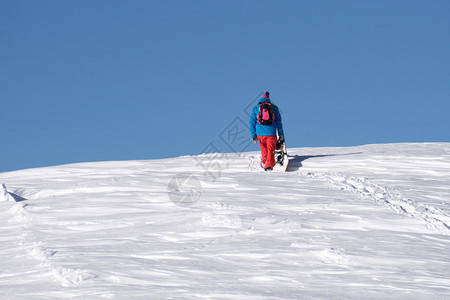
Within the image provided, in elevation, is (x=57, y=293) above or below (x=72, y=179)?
below

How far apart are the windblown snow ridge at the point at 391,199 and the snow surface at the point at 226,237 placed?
0.02 m

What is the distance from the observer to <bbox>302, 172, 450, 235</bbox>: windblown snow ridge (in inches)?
261

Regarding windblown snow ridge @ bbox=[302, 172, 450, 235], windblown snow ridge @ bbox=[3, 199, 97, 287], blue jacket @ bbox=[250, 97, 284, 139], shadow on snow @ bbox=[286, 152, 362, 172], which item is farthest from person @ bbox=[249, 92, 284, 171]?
windblown snow ridge @ bbox=[3, 199, 97, 287]

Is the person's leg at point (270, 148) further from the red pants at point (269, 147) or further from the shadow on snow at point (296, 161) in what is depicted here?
the shadow on snow at point (296, 161)

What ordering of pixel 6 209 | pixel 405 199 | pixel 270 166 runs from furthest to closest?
pixel 270 166 < pixel 405 199 < pixel 6 209

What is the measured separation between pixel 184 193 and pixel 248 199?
1.01 metres

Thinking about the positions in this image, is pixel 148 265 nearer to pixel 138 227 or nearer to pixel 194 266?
pixel 194 266

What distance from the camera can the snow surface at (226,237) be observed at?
3.99m

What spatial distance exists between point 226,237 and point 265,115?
588 centimetres

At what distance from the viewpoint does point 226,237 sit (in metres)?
5.49

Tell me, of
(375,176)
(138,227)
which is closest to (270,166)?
(375,176)

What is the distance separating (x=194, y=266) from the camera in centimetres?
450

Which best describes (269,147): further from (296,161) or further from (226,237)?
(226,237)

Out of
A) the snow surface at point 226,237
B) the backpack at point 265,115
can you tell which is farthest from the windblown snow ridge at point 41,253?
the backpack at point 265,115
